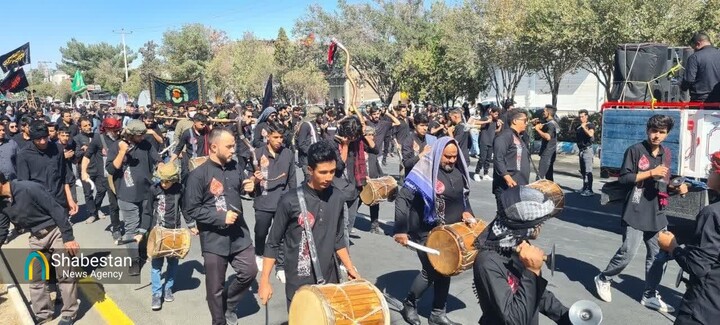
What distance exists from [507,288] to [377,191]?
5725 millimetres

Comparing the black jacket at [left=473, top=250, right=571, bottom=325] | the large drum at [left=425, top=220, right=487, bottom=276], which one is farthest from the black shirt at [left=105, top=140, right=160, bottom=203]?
the black jacket at [left=473, top=250, right=571, bottom=325]

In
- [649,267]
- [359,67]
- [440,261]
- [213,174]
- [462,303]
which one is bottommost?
[462,303]

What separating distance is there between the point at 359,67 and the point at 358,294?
3540cm

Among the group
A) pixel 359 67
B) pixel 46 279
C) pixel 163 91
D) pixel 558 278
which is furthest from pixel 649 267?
pixel 359 67

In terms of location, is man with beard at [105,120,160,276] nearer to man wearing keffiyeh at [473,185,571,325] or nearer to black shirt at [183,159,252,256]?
black shirt at [183,159,252,256]

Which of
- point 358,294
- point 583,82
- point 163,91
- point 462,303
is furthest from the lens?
point 583,82

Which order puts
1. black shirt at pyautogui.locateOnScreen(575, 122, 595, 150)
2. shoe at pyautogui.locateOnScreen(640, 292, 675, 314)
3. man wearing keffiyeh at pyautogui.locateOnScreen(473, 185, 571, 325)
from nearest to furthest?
1. man wearing keffiyeh at pyautogui.locateOnScreen(473, 185, 571, 325)
2. shoe at pyautogui.locateOnScreen(640, 292, 675, 314)
3. black shirt at pyautogui.locateOnScreen(575, 122, 595, 150)

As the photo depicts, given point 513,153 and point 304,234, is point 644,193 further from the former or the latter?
point 304,234

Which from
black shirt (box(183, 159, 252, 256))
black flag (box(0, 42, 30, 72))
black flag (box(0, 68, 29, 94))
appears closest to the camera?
black shirt (box(183, 159, 252, 256))

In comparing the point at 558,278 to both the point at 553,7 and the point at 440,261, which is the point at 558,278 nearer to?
the point at 440,261

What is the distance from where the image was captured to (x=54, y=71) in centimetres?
14475

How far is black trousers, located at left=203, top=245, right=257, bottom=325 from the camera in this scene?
4.97 metres

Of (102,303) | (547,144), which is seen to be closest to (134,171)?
(102,303)

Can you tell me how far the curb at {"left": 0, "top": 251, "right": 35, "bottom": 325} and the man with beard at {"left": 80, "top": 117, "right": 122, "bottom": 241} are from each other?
207cm
